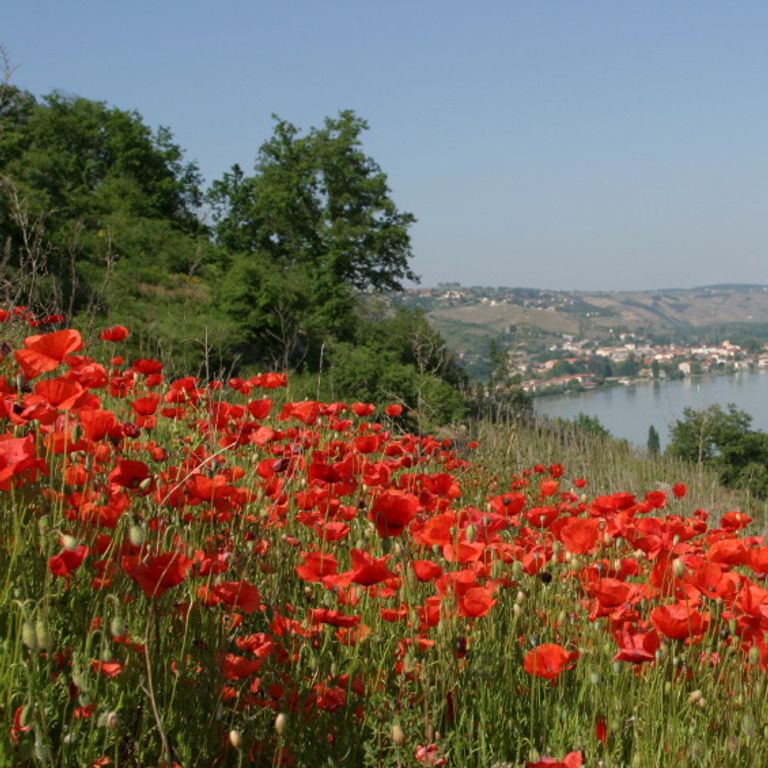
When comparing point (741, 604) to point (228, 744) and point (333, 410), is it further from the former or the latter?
point (333, 410)

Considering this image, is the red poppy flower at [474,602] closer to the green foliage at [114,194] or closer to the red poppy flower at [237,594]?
the red poppy flower at [237,594]

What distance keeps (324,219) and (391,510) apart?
3116 centimetres

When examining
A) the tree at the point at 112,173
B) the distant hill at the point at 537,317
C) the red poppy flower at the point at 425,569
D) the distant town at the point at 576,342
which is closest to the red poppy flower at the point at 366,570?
the red poppy flower at the point at 425,569

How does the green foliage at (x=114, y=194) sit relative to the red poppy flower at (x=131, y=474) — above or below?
above

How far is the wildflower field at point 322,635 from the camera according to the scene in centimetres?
157

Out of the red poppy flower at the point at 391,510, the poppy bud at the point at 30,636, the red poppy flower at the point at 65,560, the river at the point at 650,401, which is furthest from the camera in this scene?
the river at the point at 650,401

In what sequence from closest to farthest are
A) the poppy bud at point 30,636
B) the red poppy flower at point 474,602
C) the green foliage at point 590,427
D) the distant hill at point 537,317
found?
the poppy bud at point 30,636, the red poppy flower at point 474,602, the green foliage at point 590,427, the distant hill at point 537,317

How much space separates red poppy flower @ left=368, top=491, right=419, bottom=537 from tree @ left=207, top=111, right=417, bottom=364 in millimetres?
28020

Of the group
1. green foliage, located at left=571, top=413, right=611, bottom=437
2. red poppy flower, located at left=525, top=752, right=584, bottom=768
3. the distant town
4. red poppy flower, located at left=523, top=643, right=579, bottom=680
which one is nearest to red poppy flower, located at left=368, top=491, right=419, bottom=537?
red poppy flower, located at left=523, top=643, right=579, bottom=680

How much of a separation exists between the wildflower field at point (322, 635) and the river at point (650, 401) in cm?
3073

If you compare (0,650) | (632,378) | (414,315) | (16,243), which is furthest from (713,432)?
(632,378)

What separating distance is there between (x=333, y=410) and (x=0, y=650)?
2.14m

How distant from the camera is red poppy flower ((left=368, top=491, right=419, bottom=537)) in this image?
1.90 meters

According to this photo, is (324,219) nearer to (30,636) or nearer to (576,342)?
(30,636)
